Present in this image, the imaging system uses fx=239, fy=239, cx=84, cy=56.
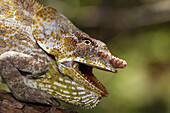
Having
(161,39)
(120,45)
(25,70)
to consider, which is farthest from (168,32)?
(25,70)

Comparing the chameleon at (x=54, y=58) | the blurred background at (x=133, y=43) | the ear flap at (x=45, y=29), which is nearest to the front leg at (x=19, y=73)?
the chameleon at (x=54, y=58)

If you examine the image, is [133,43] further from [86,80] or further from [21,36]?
[21,36]

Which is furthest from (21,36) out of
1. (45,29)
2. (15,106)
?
(15,106)

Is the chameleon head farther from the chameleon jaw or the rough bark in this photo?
the rough bark

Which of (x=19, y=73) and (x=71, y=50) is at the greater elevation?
(x=71, y=50)

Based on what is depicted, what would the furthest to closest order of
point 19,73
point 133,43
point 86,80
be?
point 133,43
point 86,80
point 19,73

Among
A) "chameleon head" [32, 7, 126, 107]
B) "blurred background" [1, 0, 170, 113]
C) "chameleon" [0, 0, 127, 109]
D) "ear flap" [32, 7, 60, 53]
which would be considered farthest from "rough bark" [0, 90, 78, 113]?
"blurred background" [1, 0, 170, 113]

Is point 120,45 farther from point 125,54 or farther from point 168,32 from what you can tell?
point 168,32
